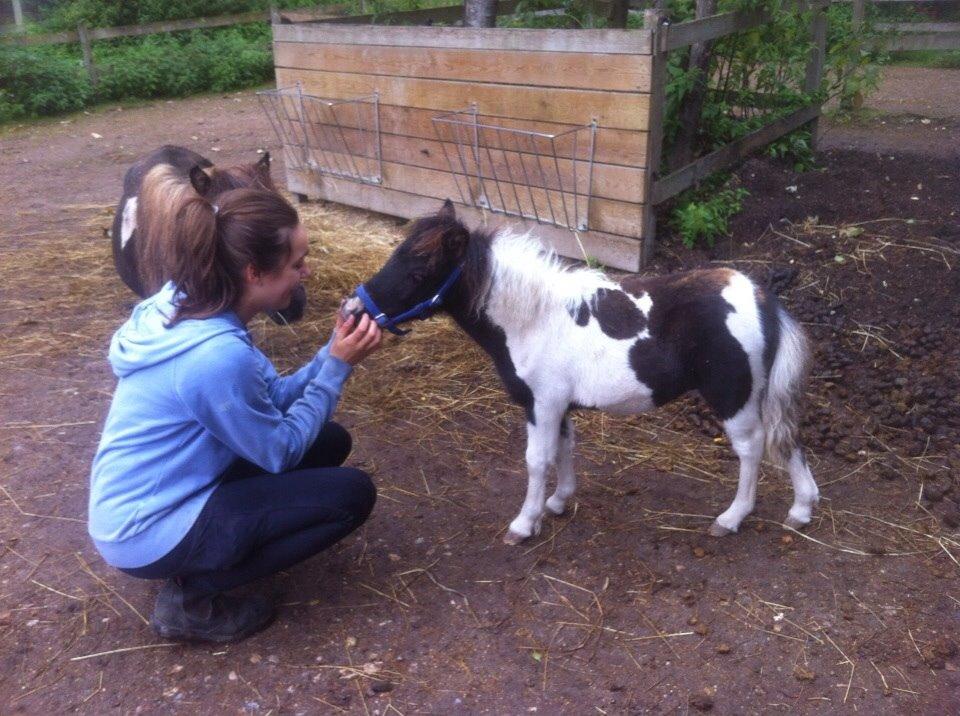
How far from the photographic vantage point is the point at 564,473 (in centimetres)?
341

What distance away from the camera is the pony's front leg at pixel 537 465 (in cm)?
312

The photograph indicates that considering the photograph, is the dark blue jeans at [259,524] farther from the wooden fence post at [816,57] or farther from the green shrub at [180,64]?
the green shrub at [180,64]

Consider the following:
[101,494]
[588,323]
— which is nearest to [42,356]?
[101,494]

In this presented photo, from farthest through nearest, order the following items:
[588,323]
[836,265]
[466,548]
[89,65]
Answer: [89,65] < [836,265] < [466,548] < [588,323]

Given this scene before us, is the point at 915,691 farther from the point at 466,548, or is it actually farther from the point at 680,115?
the point at 680,115

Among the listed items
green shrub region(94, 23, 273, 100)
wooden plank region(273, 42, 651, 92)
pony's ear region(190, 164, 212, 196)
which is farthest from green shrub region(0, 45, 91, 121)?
pony's ear region(190, 164, 212, 196)

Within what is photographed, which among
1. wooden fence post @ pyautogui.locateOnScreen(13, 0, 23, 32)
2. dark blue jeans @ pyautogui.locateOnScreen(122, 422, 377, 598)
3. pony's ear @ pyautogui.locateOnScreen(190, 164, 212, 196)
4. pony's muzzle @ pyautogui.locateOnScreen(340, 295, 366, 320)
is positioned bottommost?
dark blue jeans @ pyautogui.locateOnScreen(122, 422, 377, 598)

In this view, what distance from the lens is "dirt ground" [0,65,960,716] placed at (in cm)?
264

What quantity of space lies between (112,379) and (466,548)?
2.50 m

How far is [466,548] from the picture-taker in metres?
3.30

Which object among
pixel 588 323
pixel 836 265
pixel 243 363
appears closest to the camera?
pixel 243 363

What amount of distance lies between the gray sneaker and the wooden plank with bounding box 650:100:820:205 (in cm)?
344

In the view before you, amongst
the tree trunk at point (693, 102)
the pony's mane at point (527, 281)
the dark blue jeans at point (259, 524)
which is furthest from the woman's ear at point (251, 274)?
the tree trunk at point (693, 102)

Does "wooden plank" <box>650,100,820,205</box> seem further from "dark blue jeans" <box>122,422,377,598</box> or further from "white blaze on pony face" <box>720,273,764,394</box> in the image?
"dark blue jeans" <box>122,422,377,598</box>
